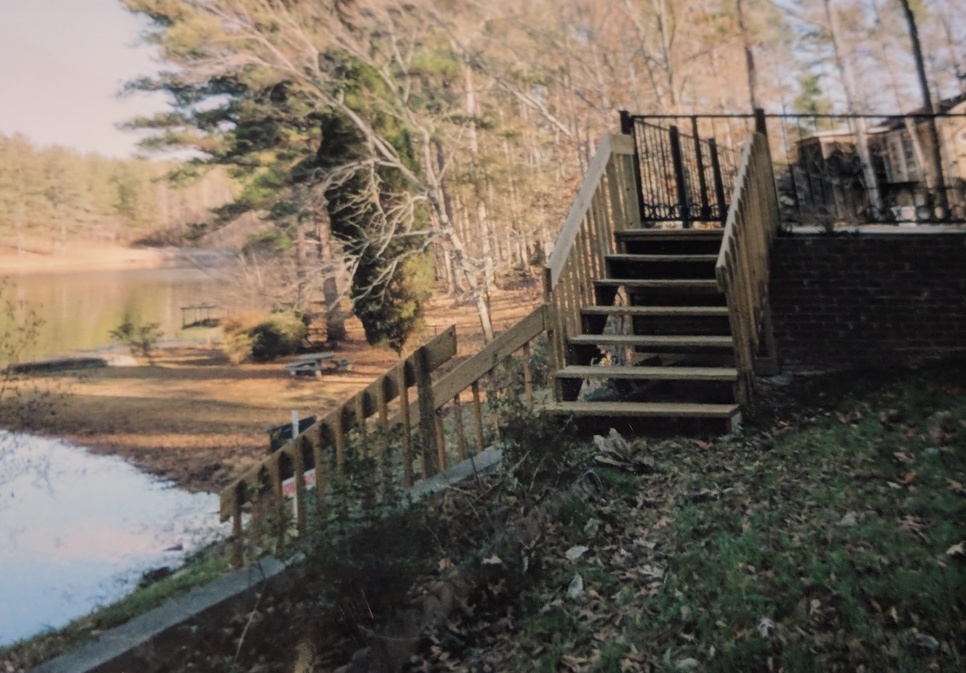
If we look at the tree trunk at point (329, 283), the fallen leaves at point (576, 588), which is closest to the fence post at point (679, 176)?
the tree trunk at point (329, 283)

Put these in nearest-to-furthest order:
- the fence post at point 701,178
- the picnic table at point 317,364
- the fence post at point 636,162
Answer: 1. the picnic table at point 317,364
2. the fence post at point 636,162
3. the fence post at point 701,178

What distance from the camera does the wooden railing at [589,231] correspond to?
3.51m

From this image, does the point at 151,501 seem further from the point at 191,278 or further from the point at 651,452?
the point at 651,452

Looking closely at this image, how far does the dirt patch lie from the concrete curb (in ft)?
5.52

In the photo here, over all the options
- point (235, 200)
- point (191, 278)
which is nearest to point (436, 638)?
point (191, 278)

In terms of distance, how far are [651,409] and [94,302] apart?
9.99 ft

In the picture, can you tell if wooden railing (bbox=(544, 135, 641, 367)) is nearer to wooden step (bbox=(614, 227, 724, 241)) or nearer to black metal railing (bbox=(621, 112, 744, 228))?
wooden step (bbox=(614, 227, 724, 241))

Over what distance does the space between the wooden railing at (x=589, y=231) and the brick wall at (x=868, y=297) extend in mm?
1190

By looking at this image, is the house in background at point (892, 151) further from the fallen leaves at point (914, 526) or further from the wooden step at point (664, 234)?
the fallen leaves at point (914, 526)

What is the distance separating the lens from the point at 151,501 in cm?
353

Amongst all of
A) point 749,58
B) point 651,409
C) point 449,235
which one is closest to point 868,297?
point 651,409

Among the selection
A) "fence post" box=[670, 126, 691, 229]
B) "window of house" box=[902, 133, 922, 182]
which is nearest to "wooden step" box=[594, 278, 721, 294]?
"fence post" box=[670, 126, 691, 229]

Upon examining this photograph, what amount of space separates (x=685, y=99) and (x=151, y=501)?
9333 millimetres

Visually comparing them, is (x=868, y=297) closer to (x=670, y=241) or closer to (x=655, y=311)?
(x=670, y=241)
